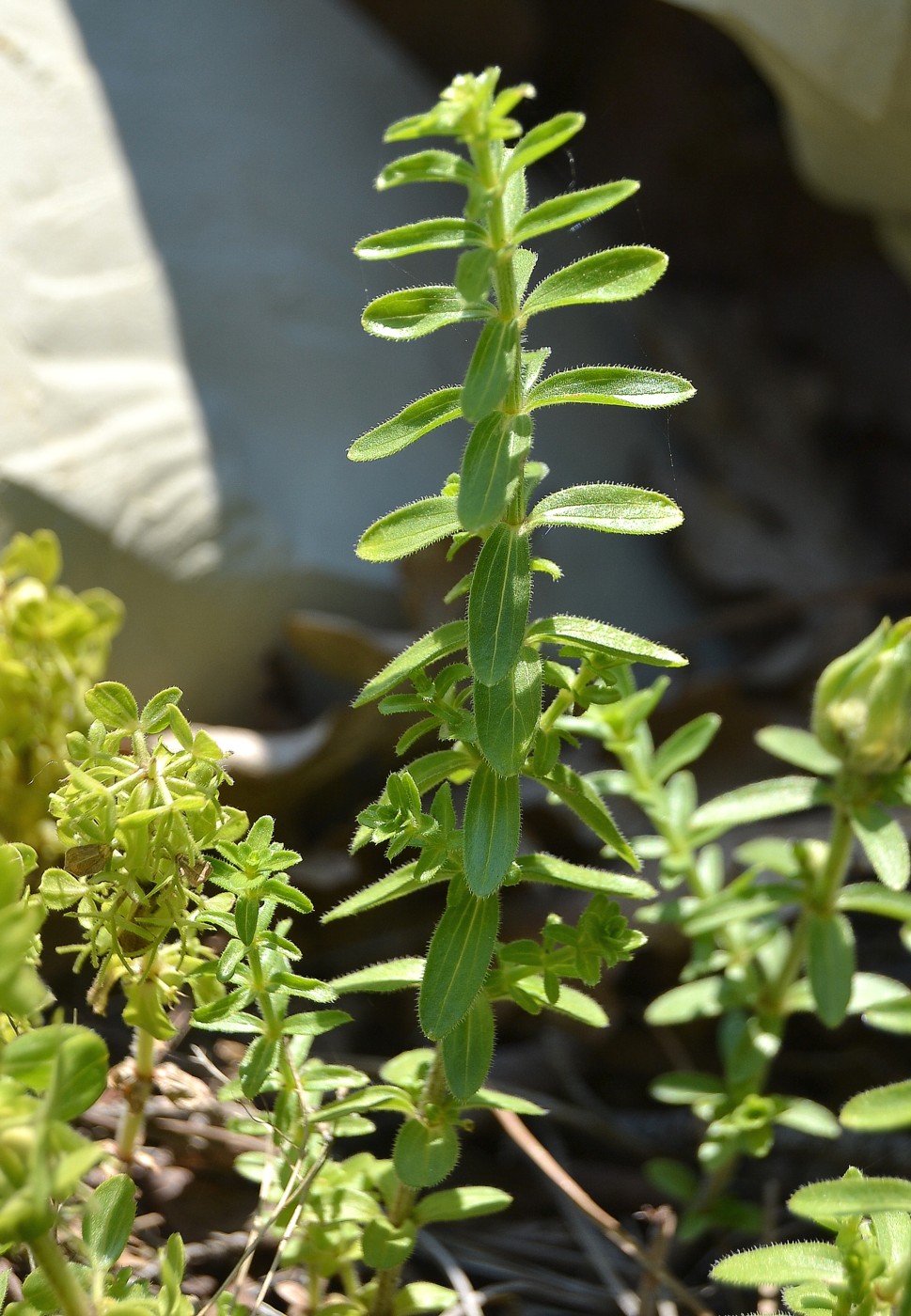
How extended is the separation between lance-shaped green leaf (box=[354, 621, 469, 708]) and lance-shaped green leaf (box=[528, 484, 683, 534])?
90 millimetres

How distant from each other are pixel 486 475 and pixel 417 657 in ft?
0.50

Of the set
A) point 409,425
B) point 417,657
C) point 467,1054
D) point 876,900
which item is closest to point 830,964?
point 876,900

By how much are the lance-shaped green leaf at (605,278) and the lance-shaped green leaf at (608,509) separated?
12 centimetres

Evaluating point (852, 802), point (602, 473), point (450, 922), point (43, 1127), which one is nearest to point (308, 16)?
point (602, 473)

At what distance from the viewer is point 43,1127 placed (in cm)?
52

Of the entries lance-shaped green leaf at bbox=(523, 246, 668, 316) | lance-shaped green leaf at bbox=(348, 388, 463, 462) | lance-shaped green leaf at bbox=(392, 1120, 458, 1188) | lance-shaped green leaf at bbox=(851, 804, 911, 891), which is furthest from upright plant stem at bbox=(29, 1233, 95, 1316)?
lance-shaped green leaf at bbox=(851, 804, 911, 891)

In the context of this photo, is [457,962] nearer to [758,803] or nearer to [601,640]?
[601,640]

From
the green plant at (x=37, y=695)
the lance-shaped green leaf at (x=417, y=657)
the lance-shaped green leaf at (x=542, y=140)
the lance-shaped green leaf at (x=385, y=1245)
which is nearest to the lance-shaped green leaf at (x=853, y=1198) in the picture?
the lance-shaped green leaf at (x=385, y=1245)

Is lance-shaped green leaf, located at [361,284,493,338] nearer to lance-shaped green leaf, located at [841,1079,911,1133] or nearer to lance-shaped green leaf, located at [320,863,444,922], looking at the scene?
lance-shaped green leaf, located at [320,863,444,922]

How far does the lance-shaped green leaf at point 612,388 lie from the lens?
744 millimetres

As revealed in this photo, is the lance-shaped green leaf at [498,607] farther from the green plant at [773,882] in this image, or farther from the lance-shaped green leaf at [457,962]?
the green plant at [773,882]

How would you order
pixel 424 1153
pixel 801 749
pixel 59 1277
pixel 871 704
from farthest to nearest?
pixel 801 749 < pixel 871 704 < pixel 424 1153 < pixel 59 1277

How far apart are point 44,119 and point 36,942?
1322mm

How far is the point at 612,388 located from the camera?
2.50 ft
